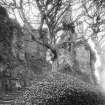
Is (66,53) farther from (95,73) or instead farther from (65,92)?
(65,92)

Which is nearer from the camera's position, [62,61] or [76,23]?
Answer: [76,23]

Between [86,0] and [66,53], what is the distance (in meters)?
9.38

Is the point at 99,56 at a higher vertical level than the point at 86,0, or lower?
lower

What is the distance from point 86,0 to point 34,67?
16.3 m

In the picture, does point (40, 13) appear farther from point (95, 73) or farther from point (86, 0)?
point (95, 73)

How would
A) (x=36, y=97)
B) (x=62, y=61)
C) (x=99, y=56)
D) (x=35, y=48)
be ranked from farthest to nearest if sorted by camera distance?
(x=35, y=48)
(x=62, y=61)
(x=99, y=56)
(x=36, y=97)

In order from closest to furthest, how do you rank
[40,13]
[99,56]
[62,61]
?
1. [40,13]
2. [99,56]
3. [62,61]

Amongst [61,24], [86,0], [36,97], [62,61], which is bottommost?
[36,97]

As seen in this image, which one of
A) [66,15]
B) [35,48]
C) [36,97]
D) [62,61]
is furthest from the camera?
[35,48]

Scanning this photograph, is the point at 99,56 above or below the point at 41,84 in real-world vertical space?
above

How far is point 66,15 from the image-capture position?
11812mm

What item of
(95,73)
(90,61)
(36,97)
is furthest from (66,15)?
(90,61)

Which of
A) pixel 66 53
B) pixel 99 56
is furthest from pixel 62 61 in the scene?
pixel 99 56

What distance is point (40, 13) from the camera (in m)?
10.5
